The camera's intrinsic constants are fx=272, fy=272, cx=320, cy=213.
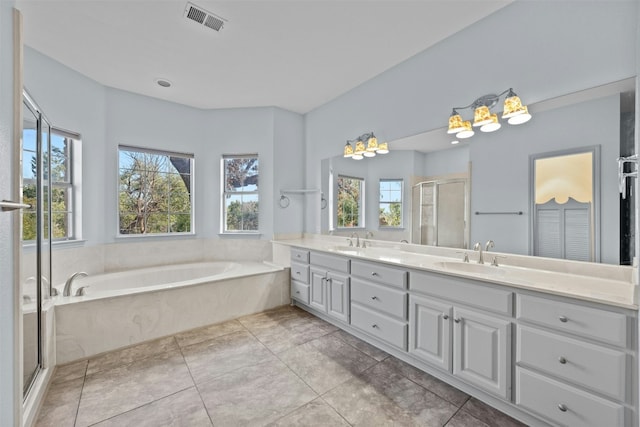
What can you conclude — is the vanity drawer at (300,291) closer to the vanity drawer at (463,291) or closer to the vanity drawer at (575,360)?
the vanity drawer at (463,291)

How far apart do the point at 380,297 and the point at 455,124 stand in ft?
5.04

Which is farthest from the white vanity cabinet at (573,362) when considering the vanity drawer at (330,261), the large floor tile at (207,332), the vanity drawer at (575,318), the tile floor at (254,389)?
the large floor tile at (207,332)

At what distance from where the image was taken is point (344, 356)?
2.29m

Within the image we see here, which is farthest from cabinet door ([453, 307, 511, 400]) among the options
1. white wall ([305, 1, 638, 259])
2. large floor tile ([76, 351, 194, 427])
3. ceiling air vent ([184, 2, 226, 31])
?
ceiling air vent ([184, 2, 226, 31])

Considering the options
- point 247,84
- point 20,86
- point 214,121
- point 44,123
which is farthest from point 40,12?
point 214,121

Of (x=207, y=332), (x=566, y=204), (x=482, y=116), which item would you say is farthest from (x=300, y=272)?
(x=566, y=204)

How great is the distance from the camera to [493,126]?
203 cm

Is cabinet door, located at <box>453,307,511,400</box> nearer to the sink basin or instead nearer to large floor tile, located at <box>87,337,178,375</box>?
the sink basin

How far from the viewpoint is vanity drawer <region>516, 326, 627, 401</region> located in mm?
1230

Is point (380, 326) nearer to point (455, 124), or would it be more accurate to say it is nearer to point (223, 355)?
point (223, 355)

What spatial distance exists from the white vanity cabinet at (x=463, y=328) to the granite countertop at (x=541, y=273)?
105mm

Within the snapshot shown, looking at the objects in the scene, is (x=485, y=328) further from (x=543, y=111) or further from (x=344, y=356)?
(x=543, y=111)

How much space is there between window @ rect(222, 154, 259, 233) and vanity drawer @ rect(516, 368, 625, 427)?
11.1 feet

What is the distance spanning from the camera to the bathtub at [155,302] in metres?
2.25
